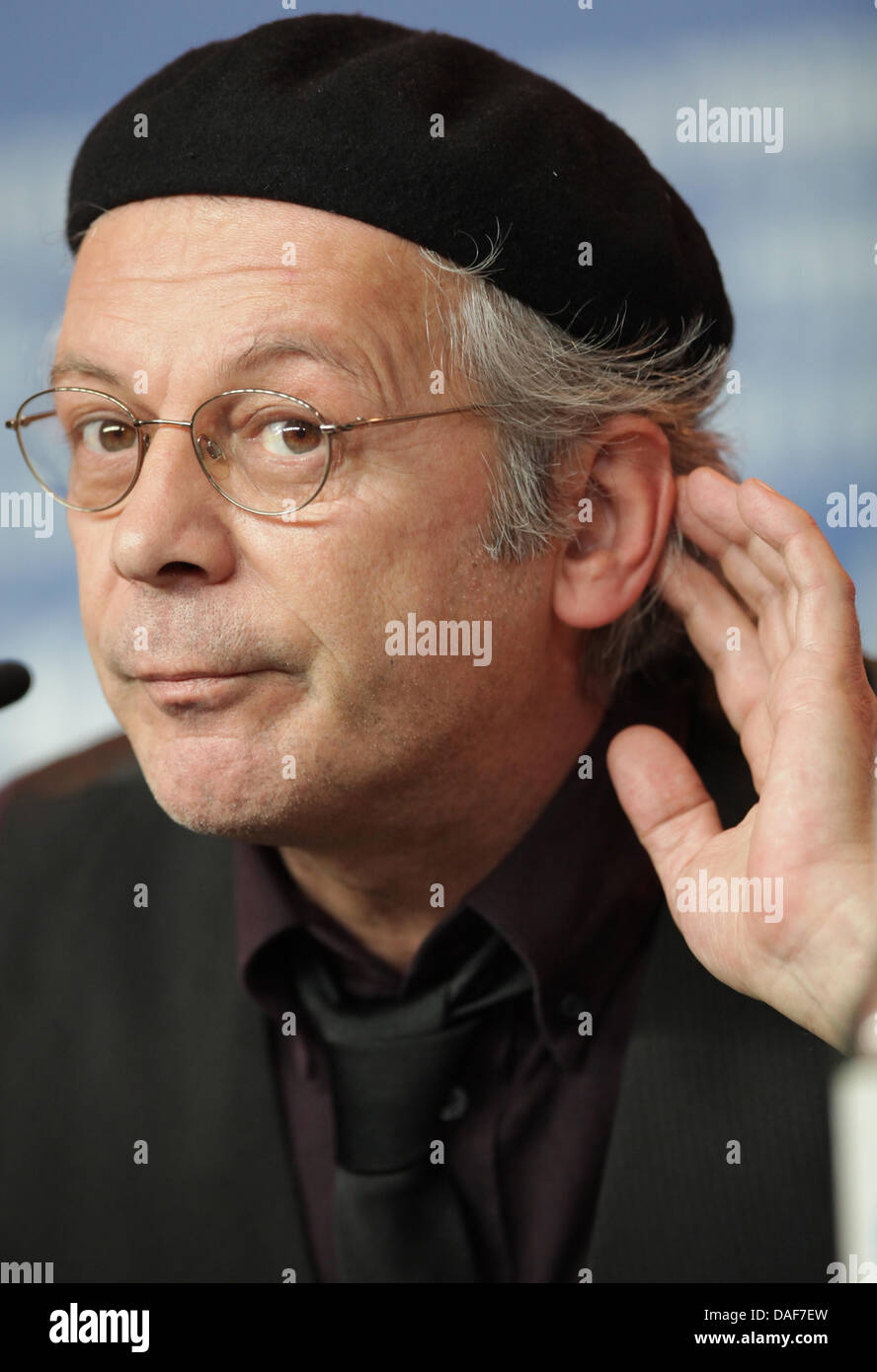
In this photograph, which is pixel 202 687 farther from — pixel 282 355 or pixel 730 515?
pixel 730 515

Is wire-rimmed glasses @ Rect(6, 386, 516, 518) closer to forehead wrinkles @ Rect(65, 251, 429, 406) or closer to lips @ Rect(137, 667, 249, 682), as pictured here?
forehead wrinkles @ Rect(65, 251, 429, 406)

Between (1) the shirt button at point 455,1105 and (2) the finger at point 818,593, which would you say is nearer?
(2) the finger at point 818,593

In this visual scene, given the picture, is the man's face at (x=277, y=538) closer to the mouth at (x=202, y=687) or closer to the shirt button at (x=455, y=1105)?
the mouth at (x=202, y=687)

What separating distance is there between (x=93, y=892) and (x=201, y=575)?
0.68m

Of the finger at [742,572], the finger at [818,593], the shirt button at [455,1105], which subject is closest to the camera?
the finger at [818,593]

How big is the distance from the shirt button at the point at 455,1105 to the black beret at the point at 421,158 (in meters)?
0.90

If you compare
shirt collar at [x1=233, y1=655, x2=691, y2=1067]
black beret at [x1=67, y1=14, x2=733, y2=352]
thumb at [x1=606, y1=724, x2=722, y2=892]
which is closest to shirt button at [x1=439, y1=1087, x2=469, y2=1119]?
shirt collar at [x1=233, y1=655, x2=691, y2=1067]

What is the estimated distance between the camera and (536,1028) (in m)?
1.59

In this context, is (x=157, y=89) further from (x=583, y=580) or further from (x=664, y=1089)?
(x=664, y=1089)

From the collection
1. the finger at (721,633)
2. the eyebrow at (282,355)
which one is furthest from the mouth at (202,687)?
the finger at (721,633)

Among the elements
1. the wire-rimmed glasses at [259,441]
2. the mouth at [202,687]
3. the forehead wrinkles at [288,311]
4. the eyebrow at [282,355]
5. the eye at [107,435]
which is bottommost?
the mouth at [202,687]

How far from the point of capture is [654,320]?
60.0 inches

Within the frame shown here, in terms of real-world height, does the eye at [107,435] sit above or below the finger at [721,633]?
above

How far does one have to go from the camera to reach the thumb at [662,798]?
1.44 m
